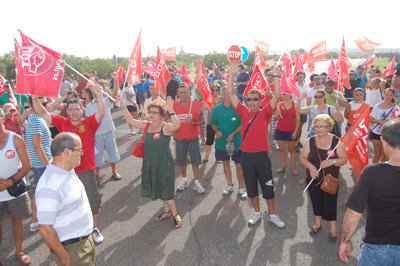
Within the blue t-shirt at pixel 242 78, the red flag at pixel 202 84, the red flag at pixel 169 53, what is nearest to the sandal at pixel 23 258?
the red flag at pixel 202 84

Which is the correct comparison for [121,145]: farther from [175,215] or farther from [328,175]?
[328,175]

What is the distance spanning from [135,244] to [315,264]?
237 centimetres

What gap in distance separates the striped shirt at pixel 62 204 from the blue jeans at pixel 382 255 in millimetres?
2319

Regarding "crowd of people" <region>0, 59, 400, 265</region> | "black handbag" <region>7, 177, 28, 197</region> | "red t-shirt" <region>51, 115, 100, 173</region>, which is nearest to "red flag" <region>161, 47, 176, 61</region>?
"crowd of people" <region>0, 59, 400, 265</region>

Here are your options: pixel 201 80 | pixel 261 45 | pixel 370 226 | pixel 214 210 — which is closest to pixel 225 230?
pixel 214 210

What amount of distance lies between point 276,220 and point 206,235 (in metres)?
1.08

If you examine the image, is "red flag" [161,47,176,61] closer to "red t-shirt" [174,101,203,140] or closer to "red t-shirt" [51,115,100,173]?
"red t-shirt" [174,101,203,140]

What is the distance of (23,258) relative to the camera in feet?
11.6

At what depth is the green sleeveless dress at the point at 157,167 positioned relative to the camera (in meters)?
3.94

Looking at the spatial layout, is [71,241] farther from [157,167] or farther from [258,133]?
[258,133]

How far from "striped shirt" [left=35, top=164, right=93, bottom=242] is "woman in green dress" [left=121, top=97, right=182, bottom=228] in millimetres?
1605

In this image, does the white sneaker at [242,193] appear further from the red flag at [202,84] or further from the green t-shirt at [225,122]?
the red flag at [202,84]

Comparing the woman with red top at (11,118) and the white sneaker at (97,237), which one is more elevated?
the woman with red top at (11,118)

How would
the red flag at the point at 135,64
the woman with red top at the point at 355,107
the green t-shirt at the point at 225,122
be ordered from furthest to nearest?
the woman with red top at the point at 355,107 < the green t-shirt at the point at 225,122 < the red flag at the point at 135,64
